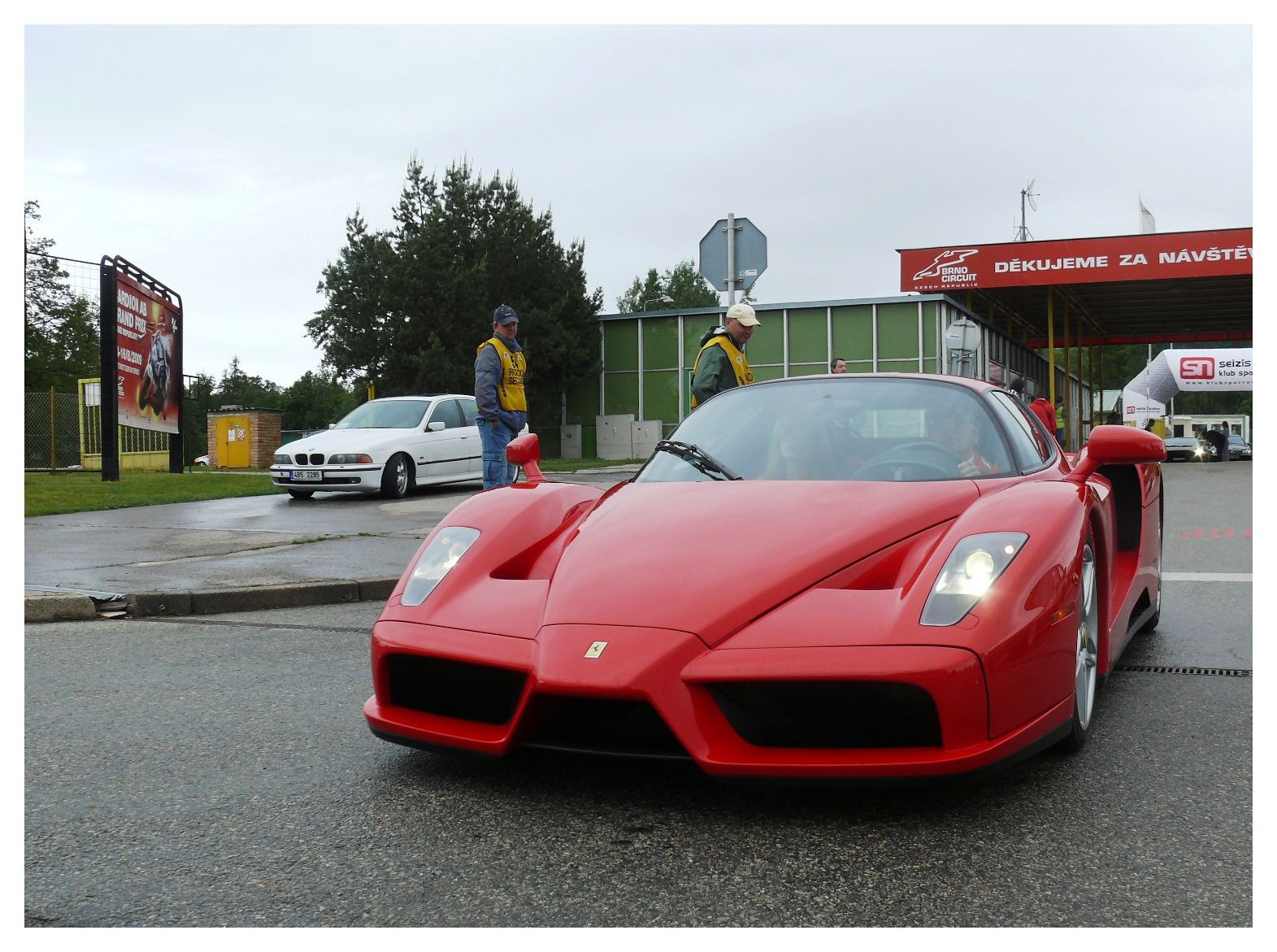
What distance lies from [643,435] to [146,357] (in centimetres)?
1749

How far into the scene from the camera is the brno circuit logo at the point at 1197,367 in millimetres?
36594

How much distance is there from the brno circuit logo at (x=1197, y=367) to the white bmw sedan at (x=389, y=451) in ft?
92.6

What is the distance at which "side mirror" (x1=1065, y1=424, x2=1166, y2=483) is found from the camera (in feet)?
12.0

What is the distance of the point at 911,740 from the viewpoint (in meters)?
2.59

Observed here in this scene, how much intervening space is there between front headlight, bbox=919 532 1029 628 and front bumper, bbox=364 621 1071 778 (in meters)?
0.13

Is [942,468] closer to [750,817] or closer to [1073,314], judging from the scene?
[750,817]

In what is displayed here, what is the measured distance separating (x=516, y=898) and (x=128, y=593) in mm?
4694

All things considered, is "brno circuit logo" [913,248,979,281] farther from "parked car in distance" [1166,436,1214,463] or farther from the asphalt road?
the asphalt road

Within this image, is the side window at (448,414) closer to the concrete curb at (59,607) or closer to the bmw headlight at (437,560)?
the concrete curb at (59,607)

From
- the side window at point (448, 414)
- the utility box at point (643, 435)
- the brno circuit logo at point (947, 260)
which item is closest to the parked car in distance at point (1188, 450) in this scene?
the brno circuit logo at point (947, 260)

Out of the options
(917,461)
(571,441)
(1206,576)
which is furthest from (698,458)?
(571,441)

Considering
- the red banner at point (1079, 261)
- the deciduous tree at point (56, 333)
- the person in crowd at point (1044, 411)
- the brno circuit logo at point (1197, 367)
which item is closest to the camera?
the person in crowd at point (1044, 411)

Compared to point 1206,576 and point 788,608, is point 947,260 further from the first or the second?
point 788,608

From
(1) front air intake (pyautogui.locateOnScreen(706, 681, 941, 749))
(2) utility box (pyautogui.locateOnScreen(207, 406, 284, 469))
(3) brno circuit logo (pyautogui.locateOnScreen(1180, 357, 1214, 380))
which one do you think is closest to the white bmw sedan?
(1) front air intake (pyautogui.locateOnScreen(706, 681, 941, 749))
